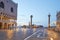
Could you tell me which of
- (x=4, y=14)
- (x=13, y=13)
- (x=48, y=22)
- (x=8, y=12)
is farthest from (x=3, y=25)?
(x=48, y=22)

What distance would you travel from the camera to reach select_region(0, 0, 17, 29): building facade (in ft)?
253

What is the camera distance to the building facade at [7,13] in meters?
77.2

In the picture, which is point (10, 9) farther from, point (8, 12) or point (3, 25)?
point (3, 25)

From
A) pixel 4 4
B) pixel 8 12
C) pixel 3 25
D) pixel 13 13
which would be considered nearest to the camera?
pixel 3 25

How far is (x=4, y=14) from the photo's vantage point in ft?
263

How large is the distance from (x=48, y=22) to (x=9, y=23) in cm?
2126

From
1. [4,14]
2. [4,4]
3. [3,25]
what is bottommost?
[3,25]

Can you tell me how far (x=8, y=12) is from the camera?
282ft

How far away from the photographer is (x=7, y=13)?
84.4 metres

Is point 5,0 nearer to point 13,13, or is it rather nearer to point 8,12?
point 8,12

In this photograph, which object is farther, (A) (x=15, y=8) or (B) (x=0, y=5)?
(A) (x=15, y=8)

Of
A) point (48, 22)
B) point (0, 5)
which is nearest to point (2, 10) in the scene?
point (0, 5)

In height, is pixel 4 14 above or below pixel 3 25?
above

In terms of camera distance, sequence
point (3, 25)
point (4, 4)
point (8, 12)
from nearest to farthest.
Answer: point (3, 25)
point (4, 4)
point (8, 12)
